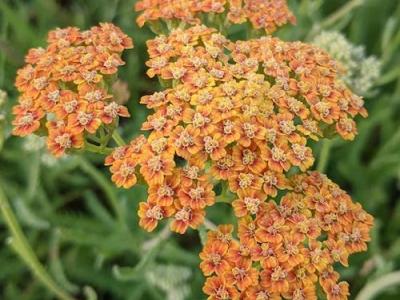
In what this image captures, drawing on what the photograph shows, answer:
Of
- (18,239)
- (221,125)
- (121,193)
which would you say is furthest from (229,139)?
(121,193)

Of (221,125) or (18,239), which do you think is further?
(18,239)

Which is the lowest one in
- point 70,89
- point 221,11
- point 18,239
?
point 18,239

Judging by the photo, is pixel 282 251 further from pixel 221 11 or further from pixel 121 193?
pixel 121 193

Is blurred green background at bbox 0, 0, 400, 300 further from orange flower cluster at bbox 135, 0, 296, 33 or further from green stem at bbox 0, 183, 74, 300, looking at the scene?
orange flower cluster at bbox 135, 0, 296, 33

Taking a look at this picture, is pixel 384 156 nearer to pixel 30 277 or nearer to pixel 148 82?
pixel 148 82

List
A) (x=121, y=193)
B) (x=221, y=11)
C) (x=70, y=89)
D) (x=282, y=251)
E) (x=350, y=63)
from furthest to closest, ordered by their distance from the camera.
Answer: (x=121, y=193) < (x=350, y=63) < (x=221, y=11) < (x=70, y=89) < (x=282, y=251)

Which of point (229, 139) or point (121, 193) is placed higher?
point (229, 139)

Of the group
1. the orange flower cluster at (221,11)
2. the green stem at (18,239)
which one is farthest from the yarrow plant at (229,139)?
the green stem at (18,239)
